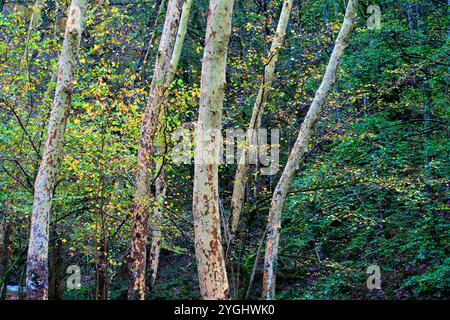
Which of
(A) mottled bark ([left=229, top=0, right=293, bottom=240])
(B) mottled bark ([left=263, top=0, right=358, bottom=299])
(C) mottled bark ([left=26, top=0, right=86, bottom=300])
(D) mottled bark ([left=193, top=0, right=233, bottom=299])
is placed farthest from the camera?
(A) mottled bark ([left=229, top=0, right=293, bottom=240])

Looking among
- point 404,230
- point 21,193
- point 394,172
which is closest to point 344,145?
point 394,172

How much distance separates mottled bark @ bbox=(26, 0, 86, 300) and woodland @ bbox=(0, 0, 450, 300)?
20 millimetres

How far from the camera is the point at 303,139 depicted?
926 cm

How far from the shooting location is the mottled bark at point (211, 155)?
572cm

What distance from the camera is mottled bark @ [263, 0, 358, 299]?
9156 millimetres

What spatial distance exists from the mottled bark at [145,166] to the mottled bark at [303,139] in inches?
87.8

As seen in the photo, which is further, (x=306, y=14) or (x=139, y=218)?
(x=306, y=14)

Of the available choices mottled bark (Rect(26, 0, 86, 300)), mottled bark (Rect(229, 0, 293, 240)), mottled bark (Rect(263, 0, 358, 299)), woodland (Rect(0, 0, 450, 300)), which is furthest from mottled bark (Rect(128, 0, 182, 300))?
mottled bark (Rect(263, 0, 358, 299))

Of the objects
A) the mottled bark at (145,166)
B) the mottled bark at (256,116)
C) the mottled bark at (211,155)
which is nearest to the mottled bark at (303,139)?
the mottled bark at (256,116)

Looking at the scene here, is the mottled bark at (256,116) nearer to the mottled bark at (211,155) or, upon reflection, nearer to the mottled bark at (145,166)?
the mottled bark at (145,166)

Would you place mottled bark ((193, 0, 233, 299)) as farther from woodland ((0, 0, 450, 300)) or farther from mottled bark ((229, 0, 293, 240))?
mottled bark ((229, 0, 293, 240))

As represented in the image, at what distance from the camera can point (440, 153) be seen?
10.7 metres
